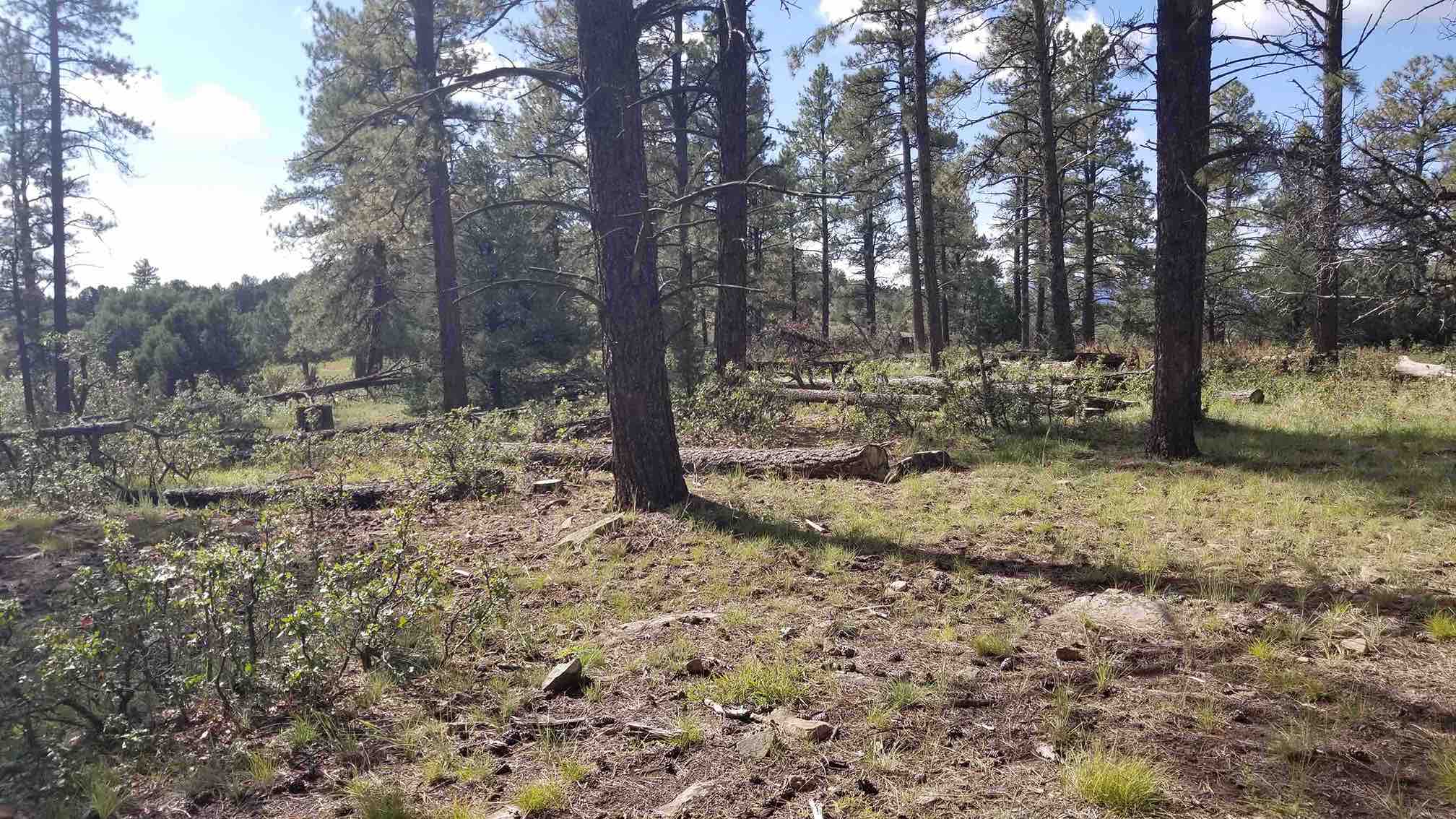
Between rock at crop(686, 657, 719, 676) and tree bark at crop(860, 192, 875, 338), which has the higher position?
tree bark at crop(860, 192, 875, 338)

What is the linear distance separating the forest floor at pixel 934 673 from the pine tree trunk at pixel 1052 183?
11.9 m

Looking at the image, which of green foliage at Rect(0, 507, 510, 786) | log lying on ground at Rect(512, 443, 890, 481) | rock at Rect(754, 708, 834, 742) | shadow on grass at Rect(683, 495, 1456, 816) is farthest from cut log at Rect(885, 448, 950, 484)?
rock at Rect(754, 708, 834, 742)

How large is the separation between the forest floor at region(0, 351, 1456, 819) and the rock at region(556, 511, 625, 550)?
2.8 inches

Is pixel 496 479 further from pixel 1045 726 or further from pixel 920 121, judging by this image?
pixel 920 121

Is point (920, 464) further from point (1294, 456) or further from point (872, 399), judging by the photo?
point (1294, 456)

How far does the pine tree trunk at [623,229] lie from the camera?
6246mm

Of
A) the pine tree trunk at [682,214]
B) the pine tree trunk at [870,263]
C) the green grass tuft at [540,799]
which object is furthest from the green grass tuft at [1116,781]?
the pine tree trunk at [870,263]

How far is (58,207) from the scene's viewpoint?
727 inches

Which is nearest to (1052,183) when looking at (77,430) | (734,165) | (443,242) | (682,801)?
(734,165)

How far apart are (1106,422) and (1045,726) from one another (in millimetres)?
8037

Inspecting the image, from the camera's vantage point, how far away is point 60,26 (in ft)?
57.6

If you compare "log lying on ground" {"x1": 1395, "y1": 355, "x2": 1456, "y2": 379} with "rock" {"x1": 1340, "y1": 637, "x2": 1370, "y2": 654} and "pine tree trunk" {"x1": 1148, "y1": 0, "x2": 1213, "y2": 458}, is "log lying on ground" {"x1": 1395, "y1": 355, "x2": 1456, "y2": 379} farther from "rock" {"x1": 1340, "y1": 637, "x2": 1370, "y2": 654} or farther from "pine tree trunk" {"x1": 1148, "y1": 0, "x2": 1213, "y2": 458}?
"rock" {"x1": 1340, "y1": 637, "x2": 1370, "y2": 654}

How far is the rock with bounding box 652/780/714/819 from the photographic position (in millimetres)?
2600

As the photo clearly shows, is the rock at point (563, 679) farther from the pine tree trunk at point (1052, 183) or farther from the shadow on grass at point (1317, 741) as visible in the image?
the pine tree trunk at point (1052, 183)
